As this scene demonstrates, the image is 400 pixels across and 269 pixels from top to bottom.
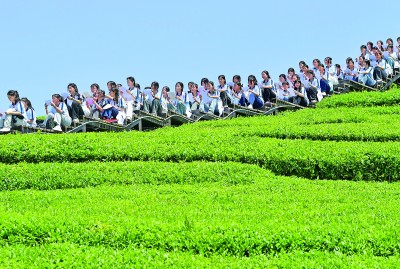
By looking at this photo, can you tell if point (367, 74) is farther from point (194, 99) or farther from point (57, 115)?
point (57, 115)

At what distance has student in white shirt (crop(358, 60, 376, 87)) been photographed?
38.5m

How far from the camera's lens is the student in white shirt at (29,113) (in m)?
27.4

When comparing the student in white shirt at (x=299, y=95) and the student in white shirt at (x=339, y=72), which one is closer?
the student in white shirt at (x=299, y=95)

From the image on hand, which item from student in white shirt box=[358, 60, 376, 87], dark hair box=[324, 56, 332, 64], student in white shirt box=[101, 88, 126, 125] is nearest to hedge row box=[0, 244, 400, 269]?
student in white shirt box=[101, 88, 126, 125]

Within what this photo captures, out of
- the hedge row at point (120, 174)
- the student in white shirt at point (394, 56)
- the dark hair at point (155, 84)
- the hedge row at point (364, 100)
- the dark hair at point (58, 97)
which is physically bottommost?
the hedge row at point (120, 174)

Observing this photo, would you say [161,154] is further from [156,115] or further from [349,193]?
[156,115]

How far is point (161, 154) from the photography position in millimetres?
19609

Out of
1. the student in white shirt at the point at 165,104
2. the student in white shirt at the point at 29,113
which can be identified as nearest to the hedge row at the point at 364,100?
the student in white shirt at the point at 165,104

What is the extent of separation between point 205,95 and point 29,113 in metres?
9.22

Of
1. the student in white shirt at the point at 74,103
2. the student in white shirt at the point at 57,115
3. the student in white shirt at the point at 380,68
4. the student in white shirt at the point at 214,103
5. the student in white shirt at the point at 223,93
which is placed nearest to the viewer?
→ the student in white shirt at the point at 57,115

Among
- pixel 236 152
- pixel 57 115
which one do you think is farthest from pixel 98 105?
pixel 236 152

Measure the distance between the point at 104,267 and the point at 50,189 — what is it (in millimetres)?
7736

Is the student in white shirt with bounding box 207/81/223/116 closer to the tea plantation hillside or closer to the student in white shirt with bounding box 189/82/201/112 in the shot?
the student in white shirt with bounding box 189/82/201/112

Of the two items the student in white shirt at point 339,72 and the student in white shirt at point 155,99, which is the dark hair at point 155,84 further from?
the student in white shirt at point 339,72
